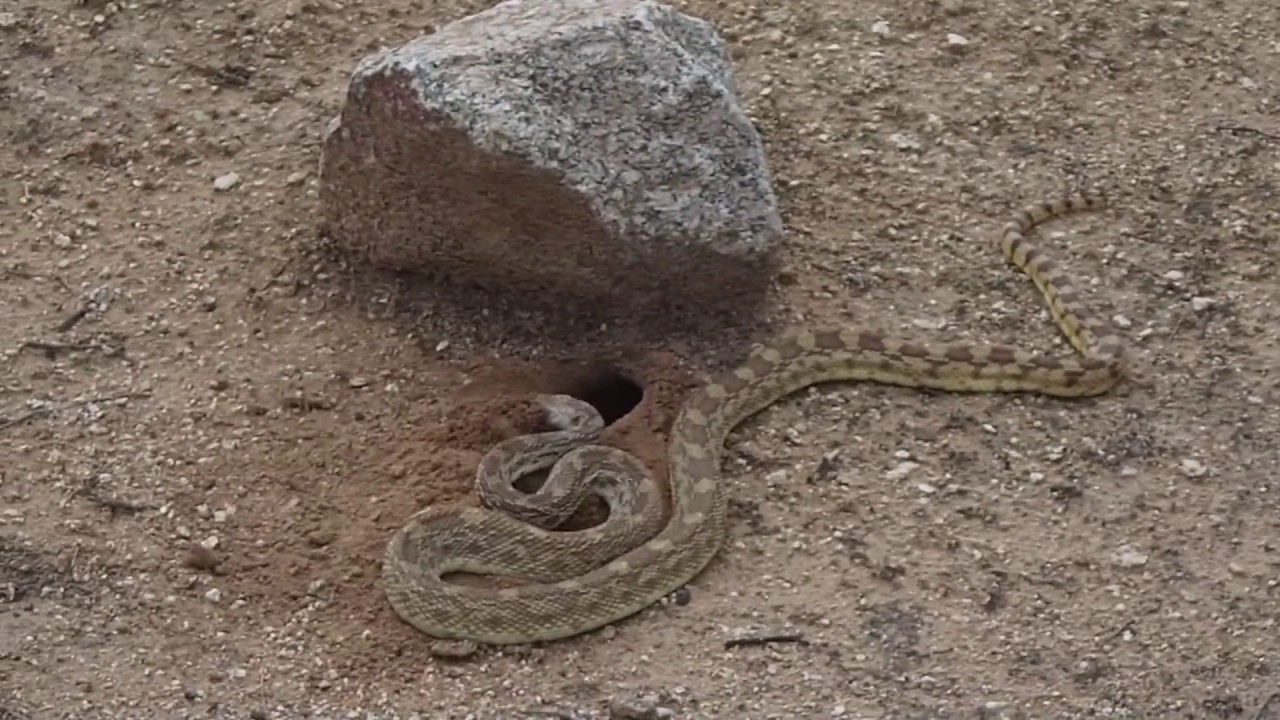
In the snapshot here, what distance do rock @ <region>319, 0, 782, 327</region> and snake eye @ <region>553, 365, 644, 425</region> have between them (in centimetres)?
28

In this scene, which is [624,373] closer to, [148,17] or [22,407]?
[22,407]

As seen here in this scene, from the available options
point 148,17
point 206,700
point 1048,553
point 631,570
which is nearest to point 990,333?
point 1048,553

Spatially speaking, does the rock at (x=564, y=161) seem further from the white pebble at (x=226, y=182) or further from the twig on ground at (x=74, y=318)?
the twig on ground at (x=74, y=318)

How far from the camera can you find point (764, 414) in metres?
7.83

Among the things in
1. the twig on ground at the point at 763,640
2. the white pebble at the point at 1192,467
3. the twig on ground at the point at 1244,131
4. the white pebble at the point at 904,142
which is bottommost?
the twig on ground at the point at 1244,131

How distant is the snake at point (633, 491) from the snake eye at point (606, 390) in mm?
280

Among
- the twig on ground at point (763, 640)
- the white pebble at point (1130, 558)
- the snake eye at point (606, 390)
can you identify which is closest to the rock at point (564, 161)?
the snake eye at point (606, 390)

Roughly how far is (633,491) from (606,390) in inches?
32.1

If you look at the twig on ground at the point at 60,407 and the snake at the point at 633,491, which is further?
the twig on ground at the point at 60,407

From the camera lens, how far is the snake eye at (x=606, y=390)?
7.86 meters

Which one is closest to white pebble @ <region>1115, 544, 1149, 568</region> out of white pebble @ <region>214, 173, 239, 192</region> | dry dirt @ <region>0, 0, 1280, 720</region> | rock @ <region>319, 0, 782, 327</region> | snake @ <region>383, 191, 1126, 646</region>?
dry dirt @ <region>0, 0, 1280, 720</region>

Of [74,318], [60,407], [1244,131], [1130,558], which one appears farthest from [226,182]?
[1244,131]

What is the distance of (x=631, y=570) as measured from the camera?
268 inches

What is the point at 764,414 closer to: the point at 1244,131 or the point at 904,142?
the point at 904,142
